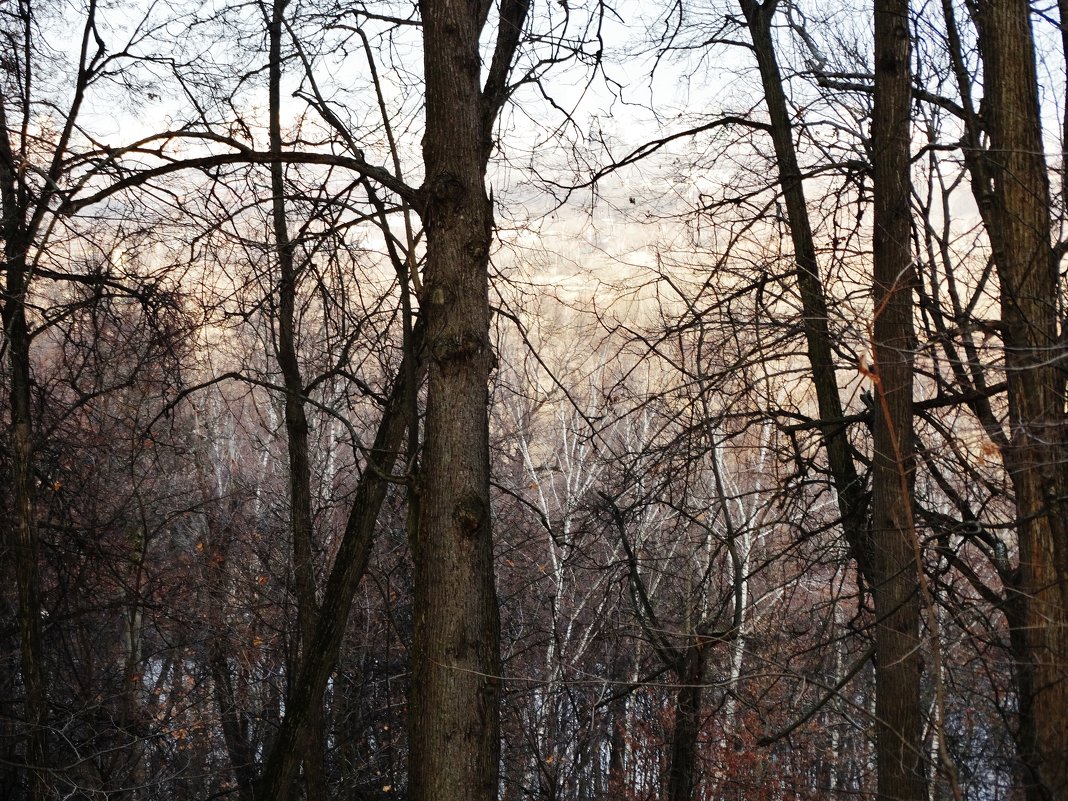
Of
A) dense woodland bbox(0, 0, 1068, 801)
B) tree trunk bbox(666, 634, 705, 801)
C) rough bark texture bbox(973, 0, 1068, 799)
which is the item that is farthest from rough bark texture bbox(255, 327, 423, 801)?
rough bark texture bbox(973, 0, 1068, 799)

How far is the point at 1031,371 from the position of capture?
188 inches

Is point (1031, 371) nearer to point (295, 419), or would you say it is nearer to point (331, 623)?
point (331, 623)

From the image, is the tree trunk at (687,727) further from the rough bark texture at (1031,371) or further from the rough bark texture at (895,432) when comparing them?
the rough bark texture at (1031,371)

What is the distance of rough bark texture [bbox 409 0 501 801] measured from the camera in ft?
13.3

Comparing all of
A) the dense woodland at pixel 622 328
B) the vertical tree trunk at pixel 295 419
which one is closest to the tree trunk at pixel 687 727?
the dense woodland at pixel 622 328

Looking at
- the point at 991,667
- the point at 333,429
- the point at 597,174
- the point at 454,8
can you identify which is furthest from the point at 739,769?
the point at 454,8

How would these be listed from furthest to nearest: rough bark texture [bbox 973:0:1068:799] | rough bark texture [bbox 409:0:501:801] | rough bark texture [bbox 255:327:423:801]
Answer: rough bark texture [bbox 255:327:423:801], rough bark texture [bbox 973:0:1068:799], rough bark texture [bbox 409:0:501:801]

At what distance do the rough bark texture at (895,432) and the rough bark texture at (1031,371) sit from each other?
0.54m

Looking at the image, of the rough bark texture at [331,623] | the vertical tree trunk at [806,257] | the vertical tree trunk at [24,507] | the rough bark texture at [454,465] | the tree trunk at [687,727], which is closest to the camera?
the rough bark texture at [454,465]

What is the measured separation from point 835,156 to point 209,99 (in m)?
4.87

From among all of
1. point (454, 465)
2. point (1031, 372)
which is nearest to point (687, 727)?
point (1031, 372)

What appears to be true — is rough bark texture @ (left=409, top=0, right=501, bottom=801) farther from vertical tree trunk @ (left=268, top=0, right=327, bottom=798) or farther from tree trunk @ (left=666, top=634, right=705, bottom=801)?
tree trunk @ (left=666, top=634, right=705, bottom=801)

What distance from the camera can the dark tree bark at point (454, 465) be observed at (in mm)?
4047

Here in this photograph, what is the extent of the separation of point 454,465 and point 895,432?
2.51 meters
